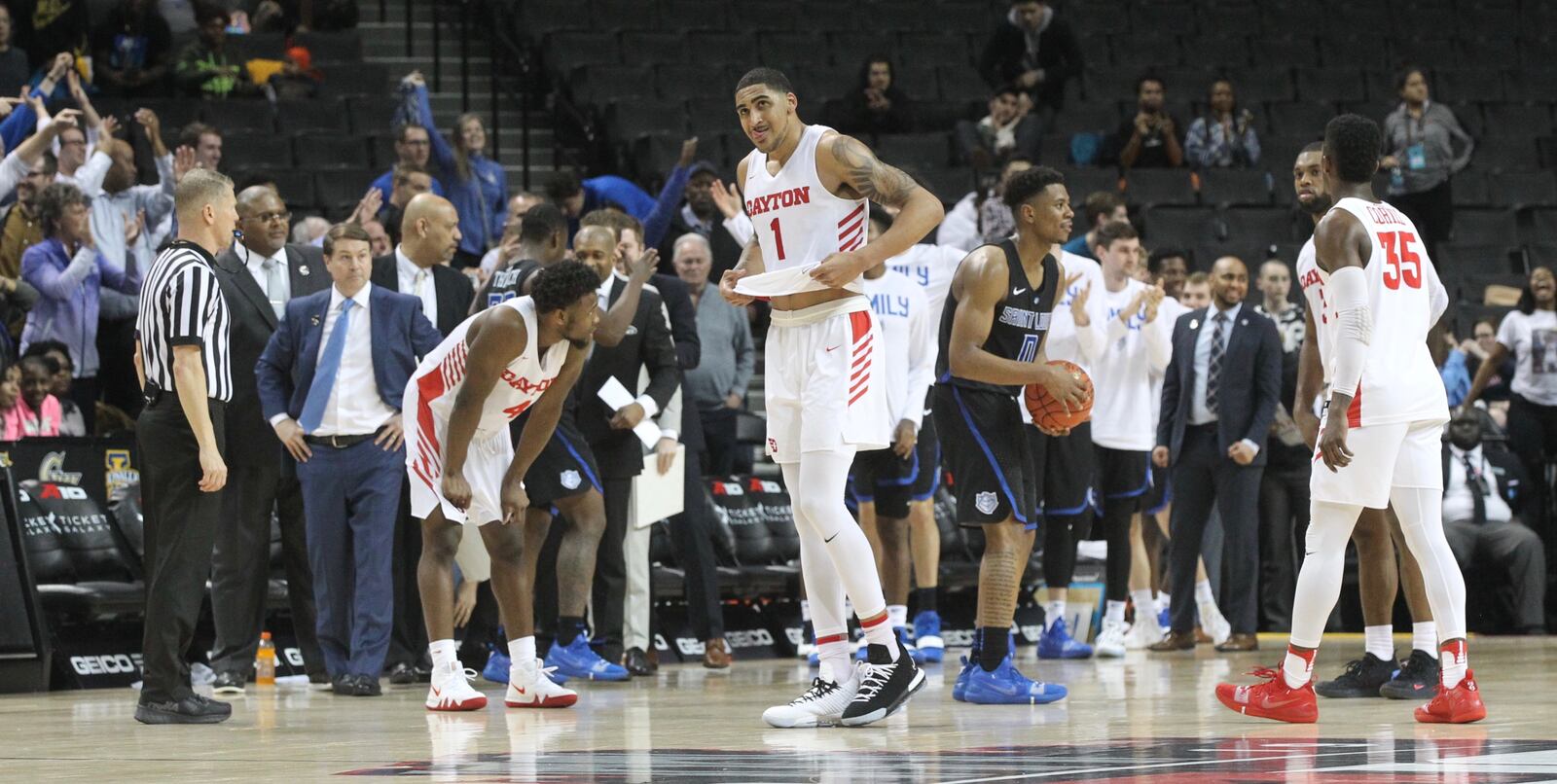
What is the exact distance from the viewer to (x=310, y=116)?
585 inches

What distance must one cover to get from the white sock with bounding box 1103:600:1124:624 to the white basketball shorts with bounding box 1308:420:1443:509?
12.6ft

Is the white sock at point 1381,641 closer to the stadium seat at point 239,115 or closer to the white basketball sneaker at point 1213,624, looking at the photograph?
the white basketball sneaker at point 1213,624

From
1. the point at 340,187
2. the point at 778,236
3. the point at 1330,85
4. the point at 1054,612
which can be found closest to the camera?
the point at 778,236

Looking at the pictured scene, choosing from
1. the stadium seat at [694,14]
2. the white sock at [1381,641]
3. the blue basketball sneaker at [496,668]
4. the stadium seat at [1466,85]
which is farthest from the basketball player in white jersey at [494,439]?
the stadium seat at [1466,85]

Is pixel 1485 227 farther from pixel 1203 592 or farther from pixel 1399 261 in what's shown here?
pixel 1399 261

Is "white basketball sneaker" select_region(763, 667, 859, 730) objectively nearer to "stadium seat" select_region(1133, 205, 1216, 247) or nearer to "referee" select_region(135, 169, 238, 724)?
"referee" select_region(135, 169, 238, 724)

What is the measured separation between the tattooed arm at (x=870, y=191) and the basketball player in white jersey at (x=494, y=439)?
1048 millimetres

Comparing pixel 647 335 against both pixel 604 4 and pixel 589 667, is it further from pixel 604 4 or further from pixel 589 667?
pixel 604 4

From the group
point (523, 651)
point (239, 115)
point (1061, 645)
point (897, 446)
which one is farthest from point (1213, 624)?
point (239, 115)

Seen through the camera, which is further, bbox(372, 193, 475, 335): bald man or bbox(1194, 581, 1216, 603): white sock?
bbox(1194, 581, 1216, 603): white sock

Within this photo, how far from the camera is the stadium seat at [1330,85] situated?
718 inches

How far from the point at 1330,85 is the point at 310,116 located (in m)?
9.27

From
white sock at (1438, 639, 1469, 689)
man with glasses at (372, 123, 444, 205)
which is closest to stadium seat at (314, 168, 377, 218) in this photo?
man with glasses at (372, 123, 444, 205)

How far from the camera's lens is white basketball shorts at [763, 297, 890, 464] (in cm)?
662
